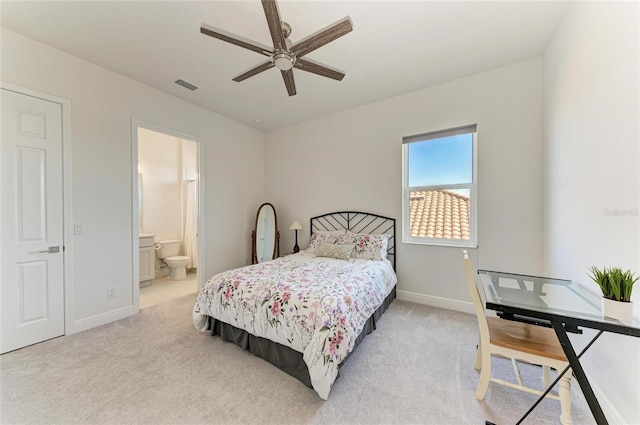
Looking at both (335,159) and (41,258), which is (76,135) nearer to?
(41,258)

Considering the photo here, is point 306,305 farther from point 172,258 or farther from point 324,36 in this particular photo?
point 172,258

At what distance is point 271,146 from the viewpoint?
4750mm

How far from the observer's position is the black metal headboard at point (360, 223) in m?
3.45

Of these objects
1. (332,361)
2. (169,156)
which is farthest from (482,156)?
(169,156)

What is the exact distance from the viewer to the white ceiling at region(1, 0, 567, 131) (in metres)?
1.90

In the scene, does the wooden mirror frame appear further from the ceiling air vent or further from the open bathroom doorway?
the ceiling air vent

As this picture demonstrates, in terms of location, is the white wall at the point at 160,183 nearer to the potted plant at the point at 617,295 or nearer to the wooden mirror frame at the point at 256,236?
the wooden mirror frame at the point at 256,236

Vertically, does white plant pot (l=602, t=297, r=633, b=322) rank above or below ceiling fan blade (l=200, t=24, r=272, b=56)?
below

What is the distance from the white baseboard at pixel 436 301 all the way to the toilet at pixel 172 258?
3967mm

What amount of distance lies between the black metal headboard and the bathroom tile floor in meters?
2.33

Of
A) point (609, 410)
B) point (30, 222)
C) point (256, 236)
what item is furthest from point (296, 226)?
point (609, 410)

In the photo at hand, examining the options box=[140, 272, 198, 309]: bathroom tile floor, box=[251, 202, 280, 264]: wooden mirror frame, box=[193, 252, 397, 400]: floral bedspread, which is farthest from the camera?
box=[251, 202, 280, 264]: wooden mirror frame

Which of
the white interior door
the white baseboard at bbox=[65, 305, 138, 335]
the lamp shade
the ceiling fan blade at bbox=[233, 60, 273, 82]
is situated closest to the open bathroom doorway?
the white baseboard at bbox=[65, 305, 138, 335]

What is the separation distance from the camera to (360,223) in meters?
3.72
